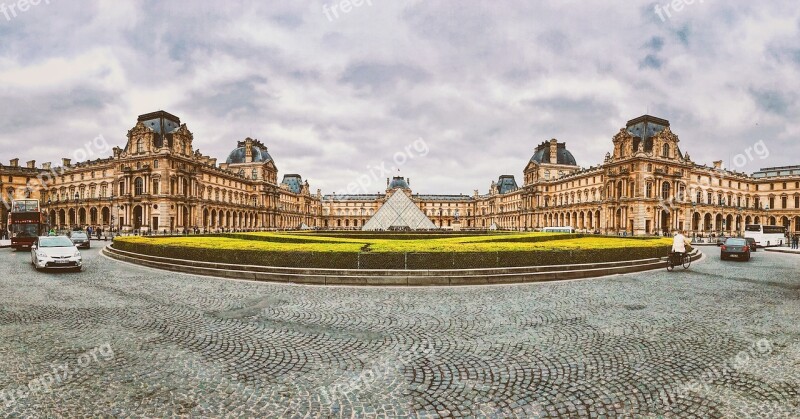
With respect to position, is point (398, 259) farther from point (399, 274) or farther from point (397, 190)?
point (397, 190)

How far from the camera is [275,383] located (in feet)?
16.3

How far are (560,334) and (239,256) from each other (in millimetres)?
11987

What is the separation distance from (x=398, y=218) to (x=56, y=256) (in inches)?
1633

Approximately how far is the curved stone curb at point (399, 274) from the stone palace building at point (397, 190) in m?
36.6

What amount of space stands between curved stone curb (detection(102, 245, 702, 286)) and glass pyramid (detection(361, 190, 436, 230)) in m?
35.7

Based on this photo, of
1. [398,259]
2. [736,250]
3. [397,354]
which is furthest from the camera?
[736,250]

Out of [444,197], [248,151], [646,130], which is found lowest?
[444,197]

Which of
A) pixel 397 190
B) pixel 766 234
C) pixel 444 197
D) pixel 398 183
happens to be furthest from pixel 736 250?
pixel 398 183

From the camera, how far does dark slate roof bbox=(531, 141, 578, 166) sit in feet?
299

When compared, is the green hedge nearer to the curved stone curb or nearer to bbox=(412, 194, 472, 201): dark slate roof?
the curved stone curb

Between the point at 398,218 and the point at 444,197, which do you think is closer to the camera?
the point at 398,218

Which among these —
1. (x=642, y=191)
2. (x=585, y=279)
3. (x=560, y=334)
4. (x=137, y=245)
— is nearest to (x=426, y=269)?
(x=585, y=279)

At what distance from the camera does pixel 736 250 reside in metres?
21.3

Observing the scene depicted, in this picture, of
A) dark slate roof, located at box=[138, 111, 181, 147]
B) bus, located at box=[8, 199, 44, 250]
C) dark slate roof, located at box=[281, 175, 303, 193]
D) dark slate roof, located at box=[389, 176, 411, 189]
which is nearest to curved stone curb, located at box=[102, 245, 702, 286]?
bus, located at box=[8, 199, 44, 250]
